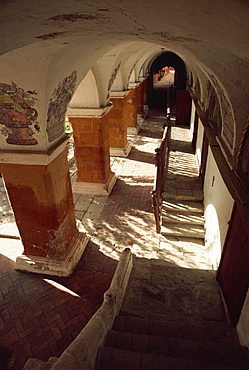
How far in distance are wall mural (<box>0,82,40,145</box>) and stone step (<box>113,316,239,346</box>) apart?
3.18 m

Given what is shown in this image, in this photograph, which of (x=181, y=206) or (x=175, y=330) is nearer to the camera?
(x=175, y=330)

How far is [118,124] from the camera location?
10672 mm

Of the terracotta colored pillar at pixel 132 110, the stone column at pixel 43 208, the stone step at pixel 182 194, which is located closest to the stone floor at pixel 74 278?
the stone column at pixel 43 208

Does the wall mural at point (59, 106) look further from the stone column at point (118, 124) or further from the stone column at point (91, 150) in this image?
the stone column at point (118, 124)

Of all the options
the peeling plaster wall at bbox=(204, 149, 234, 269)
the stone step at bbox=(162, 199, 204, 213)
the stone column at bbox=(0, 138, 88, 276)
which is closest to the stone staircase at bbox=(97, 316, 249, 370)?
the peeling plaster wall at bbox=(204, 149, 234, 269)

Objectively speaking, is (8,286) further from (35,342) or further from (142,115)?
(142,115)

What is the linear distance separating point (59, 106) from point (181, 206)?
4.69 meters

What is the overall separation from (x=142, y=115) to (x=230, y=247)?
1475cm

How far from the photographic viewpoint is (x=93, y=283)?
5.13 meters

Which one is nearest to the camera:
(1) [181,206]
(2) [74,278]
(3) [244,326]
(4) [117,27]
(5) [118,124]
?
(4) [117,27]

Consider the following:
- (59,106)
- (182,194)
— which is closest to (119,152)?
(182,194)

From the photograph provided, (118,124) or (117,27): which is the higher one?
(117,27)

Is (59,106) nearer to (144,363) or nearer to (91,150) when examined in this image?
(91,150)

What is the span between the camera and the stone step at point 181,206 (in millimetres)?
7309
